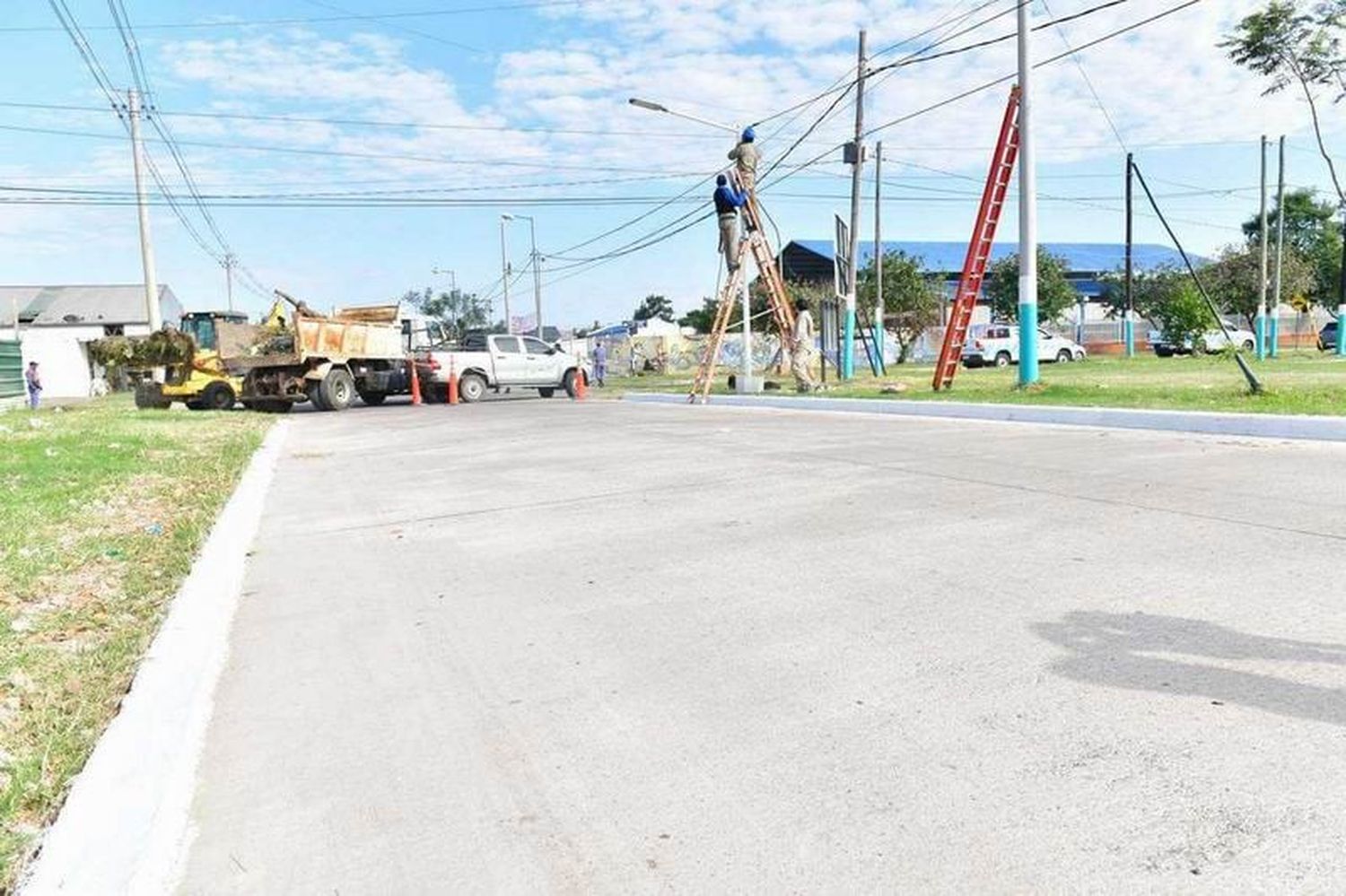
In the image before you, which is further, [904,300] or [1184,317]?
[904,300]

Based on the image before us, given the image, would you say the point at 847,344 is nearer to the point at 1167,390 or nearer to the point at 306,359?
the point at 1167,390

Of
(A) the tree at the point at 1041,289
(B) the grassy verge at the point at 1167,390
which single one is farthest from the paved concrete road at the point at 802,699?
(A) the tree at the point at 1041,289

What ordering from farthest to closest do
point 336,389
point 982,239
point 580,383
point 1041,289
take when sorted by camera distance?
point 1041,289, point 580,383, point 336,389, point 982,239

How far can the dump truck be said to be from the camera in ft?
83.5

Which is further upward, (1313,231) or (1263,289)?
(1313,231)

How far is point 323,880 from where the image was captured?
2.90 m

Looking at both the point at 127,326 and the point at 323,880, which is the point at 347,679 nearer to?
the point at 323,880

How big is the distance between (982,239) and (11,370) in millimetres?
31385

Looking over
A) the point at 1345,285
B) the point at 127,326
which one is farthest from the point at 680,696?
the point at 127,326

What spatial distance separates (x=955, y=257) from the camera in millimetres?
69062

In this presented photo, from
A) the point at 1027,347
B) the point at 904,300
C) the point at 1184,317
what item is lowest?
the point at 1027,347

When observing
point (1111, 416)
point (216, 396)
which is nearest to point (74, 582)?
point (1111, 416)

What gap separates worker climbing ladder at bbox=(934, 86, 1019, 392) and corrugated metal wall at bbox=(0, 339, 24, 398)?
95.3ft

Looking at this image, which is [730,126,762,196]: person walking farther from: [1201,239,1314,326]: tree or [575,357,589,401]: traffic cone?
[1201,239,1314,326]: tree
